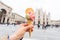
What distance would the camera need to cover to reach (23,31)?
2.86ft

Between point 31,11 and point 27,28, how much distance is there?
8 centimetres

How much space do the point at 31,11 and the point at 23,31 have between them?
9cm

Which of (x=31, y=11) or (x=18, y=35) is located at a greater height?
(x=31, y=11)

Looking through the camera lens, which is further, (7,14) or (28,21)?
(7,14)

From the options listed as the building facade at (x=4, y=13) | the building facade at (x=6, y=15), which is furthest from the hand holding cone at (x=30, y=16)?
the building facade at (x=4, y=13)

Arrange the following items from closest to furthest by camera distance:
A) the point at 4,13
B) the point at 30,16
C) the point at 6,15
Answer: the point at 30,16 < the point at 6,15 < the point at 4,13

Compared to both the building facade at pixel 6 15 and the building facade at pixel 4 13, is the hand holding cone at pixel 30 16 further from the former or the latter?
the building facade at pixel 4 13

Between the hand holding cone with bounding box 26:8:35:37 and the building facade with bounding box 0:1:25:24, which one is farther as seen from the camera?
the building facade with bounding box 0:1:25:24

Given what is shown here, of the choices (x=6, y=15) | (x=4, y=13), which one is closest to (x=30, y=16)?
(x=6, y=15)

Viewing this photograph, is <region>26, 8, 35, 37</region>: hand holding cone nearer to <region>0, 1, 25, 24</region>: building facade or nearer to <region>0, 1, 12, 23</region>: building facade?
<region>0, 1, 25, 24</region>: building facade

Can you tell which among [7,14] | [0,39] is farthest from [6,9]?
[0,39]

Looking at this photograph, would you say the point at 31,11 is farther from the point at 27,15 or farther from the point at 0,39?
the point at 0,39

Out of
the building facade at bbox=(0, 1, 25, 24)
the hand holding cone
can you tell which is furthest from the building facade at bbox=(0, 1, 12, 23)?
the hand holding cone

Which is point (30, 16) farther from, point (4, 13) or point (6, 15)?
point (4, 13)
